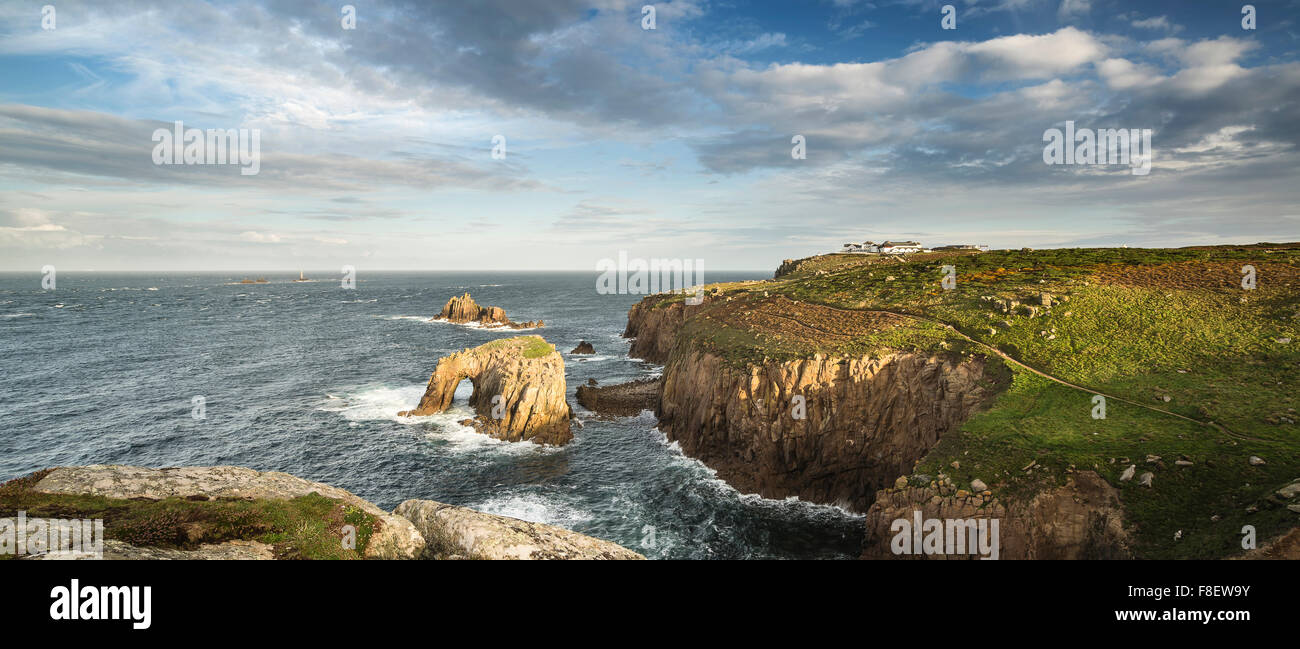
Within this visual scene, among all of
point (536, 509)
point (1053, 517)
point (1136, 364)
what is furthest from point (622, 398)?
point (1136, 364)

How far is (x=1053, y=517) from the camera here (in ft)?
74.0

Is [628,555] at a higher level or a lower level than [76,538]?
lower

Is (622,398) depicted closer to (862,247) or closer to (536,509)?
(536,509)

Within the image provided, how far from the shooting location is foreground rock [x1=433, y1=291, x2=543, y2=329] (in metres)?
120

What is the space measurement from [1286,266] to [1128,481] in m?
42.3

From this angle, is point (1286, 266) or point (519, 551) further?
point (1286, 266)

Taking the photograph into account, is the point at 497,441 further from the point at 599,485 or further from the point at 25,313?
the point at 25,313

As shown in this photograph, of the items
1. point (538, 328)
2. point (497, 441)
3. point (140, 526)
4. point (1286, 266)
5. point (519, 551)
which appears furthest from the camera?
point (538, 328)

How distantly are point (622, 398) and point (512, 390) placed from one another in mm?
14109

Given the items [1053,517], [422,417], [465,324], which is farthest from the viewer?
[465,324]
